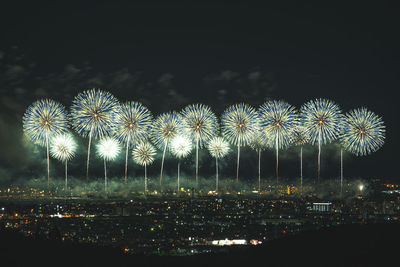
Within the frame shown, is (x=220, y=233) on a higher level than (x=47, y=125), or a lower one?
lower

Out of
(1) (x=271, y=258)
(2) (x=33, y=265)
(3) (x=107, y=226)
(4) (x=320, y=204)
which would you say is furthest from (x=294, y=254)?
(4) (x=320, y=204)

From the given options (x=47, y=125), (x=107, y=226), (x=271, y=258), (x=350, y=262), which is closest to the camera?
(x=350, y=262)

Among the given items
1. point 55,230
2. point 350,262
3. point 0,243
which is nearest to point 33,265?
point 0,243

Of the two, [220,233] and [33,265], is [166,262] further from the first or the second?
[220,233]

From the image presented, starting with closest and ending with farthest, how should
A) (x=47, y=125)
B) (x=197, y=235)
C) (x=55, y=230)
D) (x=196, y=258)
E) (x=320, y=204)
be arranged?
(x=196, y=258)
(x=55, y=230)
(x=197, y=235)
(x=47, y=125)
(x=320, y=204)

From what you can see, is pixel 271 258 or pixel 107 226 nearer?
pixel 271 258

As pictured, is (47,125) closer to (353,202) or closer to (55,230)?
(55,230)
